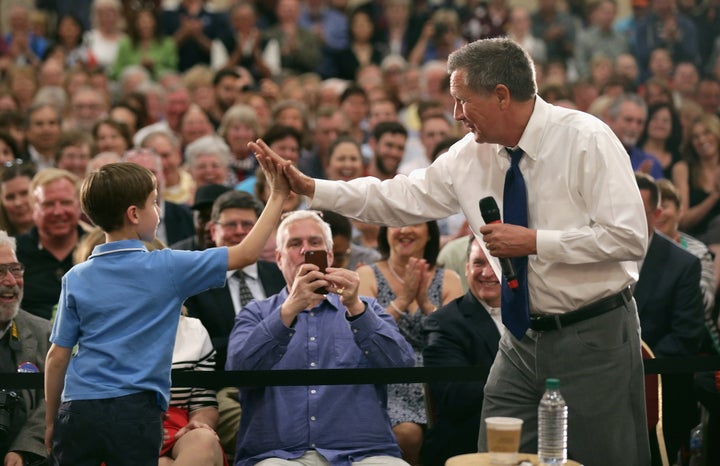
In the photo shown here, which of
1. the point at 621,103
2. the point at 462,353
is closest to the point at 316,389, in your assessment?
the point at 462,353

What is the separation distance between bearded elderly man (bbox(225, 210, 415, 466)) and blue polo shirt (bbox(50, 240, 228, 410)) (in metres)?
0.68

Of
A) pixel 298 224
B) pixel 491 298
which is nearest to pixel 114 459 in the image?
pixel 298 224

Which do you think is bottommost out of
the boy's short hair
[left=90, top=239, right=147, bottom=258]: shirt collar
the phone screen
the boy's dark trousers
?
the boy's dark trousers

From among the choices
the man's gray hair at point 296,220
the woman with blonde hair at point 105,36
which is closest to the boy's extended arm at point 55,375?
the man's gray hair at point 296,220

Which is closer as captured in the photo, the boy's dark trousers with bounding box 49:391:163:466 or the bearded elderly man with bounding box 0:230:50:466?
the boy's dark trousers with bounding box 49:391:163:466

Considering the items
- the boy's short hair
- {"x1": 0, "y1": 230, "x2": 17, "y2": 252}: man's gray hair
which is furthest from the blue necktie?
{"x1": 0, "y1": 230, "x2": 17, "y2": 252}: man's gray hair

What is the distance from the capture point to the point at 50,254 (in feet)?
20.8

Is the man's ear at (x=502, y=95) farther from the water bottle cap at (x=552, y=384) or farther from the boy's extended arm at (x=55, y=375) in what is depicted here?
the boy's extended arm at (x=55, y=375)

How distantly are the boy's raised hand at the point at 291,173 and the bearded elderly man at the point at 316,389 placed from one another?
48cm

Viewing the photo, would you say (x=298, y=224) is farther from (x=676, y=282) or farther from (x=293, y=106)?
(x=293, y=106)

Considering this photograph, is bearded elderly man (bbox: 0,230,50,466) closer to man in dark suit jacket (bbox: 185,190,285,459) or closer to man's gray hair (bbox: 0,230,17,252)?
man's gray hair (bbox: 0,230,17,252)

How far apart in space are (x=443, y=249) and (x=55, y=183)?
222cm

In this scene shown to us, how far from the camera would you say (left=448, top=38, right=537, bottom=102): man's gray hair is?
154 inches

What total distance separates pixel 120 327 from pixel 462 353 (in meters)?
1.84
